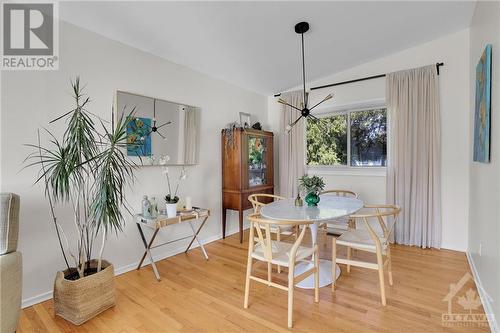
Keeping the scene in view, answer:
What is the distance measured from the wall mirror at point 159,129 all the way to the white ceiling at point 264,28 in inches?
24.4

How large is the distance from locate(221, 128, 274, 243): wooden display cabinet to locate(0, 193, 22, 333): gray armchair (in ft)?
8.10

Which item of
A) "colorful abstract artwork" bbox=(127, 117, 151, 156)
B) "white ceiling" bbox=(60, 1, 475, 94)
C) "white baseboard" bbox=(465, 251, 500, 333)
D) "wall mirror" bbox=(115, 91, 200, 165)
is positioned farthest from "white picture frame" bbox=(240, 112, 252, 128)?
"white baseboard" bbox=(465, 251, 500, 333)

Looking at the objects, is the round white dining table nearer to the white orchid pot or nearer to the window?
the white orchid pot

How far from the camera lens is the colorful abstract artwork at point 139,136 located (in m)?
2.74

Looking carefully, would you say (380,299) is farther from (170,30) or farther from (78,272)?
(170,30)

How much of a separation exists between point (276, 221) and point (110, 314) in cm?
152

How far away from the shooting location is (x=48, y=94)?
2.22 m

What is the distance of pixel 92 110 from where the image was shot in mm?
2504

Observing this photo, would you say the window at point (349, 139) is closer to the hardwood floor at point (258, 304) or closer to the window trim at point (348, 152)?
the window trim at point (348, 152)

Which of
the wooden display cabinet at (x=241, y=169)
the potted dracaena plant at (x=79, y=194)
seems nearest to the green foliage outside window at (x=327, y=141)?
the wooden display cabinet at (x=241, y=169)

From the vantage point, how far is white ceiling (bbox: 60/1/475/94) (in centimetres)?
233

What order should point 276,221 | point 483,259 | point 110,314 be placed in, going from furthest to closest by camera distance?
point 483,259 → point 110,314 → point 276,221

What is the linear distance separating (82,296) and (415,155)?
392 centimetres

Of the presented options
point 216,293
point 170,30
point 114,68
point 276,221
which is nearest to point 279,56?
point 170,30
